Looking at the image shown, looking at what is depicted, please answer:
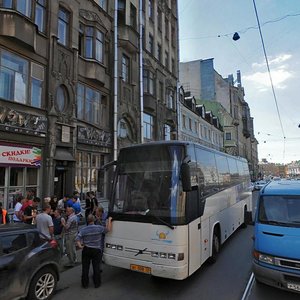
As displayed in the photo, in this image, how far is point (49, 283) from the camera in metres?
6.11

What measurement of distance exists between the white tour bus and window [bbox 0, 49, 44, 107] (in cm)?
756

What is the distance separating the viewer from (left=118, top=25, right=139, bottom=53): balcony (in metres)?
21.6

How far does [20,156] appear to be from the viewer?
13.0 meters

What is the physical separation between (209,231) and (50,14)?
12639 millimetres

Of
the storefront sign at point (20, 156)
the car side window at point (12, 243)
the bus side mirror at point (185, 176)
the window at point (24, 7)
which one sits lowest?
the car side window at point (12, 243)

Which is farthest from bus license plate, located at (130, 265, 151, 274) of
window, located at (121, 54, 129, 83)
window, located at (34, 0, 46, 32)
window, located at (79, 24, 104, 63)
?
window, located at (121, 54, 129, 83)

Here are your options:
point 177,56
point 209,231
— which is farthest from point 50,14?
point 177,56

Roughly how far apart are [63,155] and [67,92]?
3.27 metres

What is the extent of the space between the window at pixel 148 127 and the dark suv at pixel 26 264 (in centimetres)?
1976

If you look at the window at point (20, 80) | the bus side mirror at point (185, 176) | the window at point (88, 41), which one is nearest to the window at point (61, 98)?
the window at point (20, 80)

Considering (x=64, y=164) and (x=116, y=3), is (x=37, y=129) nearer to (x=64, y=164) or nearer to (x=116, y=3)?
(x=64, y=164)

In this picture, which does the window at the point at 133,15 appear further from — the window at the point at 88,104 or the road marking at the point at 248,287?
the road marking at the point at 248,287

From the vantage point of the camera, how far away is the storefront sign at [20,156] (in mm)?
12258

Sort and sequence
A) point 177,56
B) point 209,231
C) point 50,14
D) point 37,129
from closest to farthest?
point 209,231, point 37,129, point 50,14, point 177,56
